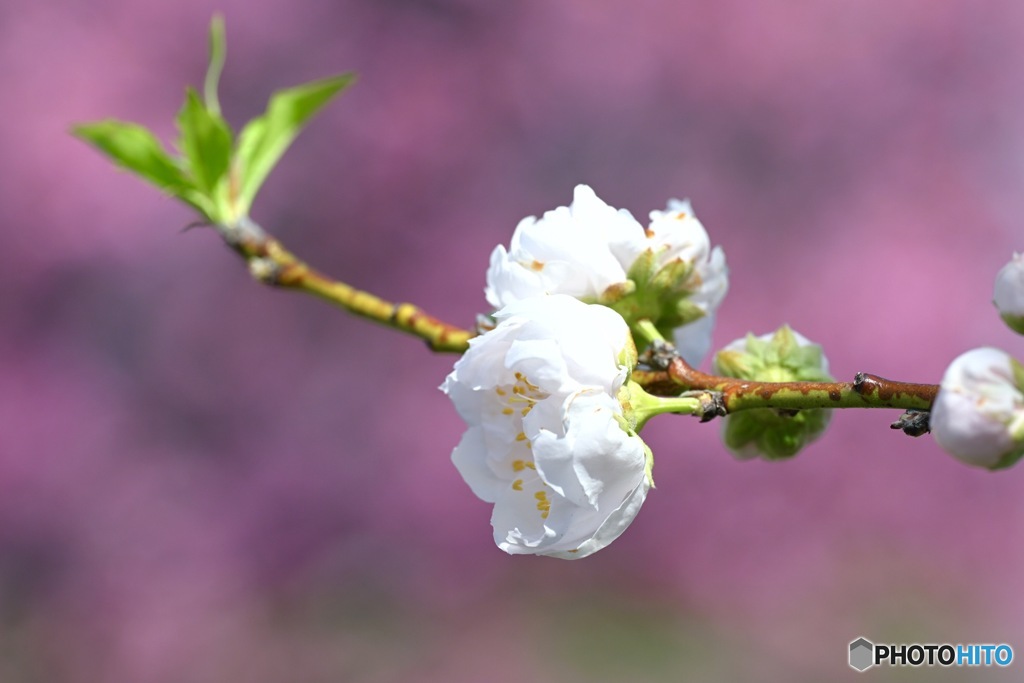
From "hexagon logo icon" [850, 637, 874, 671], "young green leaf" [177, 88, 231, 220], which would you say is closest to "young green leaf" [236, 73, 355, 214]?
"young green leaf" [177, 88, 231, 220]

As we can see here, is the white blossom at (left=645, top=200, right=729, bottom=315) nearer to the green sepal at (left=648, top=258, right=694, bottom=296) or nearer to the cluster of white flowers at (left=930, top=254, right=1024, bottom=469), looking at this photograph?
the green sepal at (left=648, top=258, right=694, bottom=296)

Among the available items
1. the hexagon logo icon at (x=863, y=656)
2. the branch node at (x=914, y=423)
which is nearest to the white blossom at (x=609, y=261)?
the branch node at (x=914, y=423)

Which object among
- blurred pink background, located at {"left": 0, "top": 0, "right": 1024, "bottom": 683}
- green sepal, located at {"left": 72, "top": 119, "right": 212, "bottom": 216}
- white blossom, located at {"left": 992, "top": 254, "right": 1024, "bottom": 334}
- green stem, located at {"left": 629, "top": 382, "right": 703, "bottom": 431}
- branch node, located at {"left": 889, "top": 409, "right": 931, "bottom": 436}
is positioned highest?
blurred pink background, located at {"left": 0, "top": 0, "right": 1024, "bottom": 683}

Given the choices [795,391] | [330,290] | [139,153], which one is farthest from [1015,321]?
[139,153]

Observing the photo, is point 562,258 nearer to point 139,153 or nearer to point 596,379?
point 596,379

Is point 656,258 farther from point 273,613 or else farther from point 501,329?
point 273,613

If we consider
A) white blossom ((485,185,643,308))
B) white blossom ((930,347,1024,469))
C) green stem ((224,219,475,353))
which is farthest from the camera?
green stem ((224,219,475,353))

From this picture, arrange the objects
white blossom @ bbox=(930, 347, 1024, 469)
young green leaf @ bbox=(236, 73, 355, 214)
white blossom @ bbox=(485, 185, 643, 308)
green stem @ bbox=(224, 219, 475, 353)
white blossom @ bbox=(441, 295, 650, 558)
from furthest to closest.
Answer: young green leaf @ bbox=(236, 73, 355, 214) < green stem @ bbox=(224, 219, 475, 353) < white blossom @ bbox=(485, 185, 643, 308) < white blossom @ bbox=(441, 295, 650, 558) < white blossom @ bbox=(930, 347, 1024, 469)
